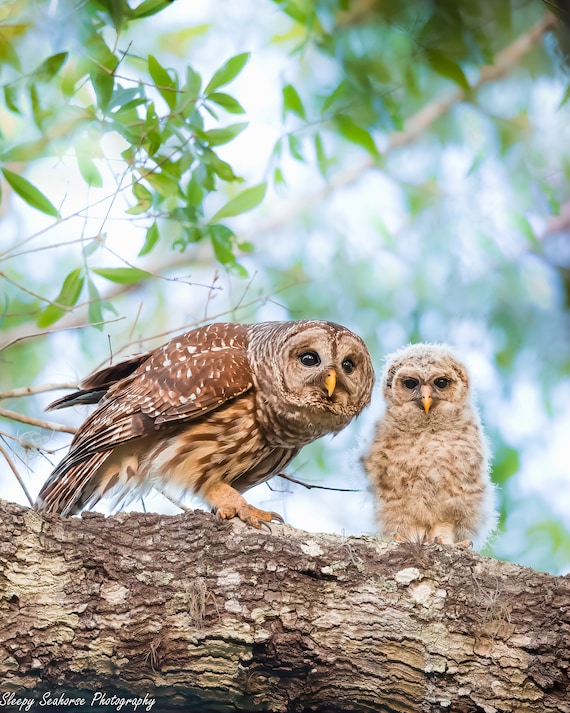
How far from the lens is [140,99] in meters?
3.23

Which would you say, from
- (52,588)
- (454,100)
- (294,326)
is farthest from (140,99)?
(454,100)

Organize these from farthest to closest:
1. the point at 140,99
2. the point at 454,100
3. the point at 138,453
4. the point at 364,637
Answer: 1. the point at 454,100
2. the point at 138,453
3. the point at 140,99
4. the point at 364,637

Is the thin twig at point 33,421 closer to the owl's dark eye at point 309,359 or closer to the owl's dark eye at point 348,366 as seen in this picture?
the owl's dark eye at point 309,359

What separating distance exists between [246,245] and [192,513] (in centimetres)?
139

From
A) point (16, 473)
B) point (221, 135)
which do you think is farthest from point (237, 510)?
point (221, 135)

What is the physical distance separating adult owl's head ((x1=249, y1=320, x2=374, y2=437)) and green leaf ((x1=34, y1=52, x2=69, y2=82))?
134 centimetres

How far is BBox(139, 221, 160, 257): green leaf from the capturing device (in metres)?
3.47

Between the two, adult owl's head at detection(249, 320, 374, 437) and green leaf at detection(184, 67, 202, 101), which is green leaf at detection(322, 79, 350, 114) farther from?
adult owl's head at detection(249, 320, 374, 437)

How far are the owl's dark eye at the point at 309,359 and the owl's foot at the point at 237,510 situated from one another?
2.01 ft

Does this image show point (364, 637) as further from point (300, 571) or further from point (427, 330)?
point (427, 330)

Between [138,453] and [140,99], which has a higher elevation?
[140,99]

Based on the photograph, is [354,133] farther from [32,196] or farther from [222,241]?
[32,196]

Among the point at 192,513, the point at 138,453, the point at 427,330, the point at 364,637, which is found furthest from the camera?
the point at 427,330

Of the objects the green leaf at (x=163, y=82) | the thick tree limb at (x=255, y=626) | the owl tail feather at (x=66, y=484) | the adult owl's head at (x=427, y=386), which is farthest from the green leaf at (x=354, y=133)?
the thick tree limb at (x=255, y=626)
